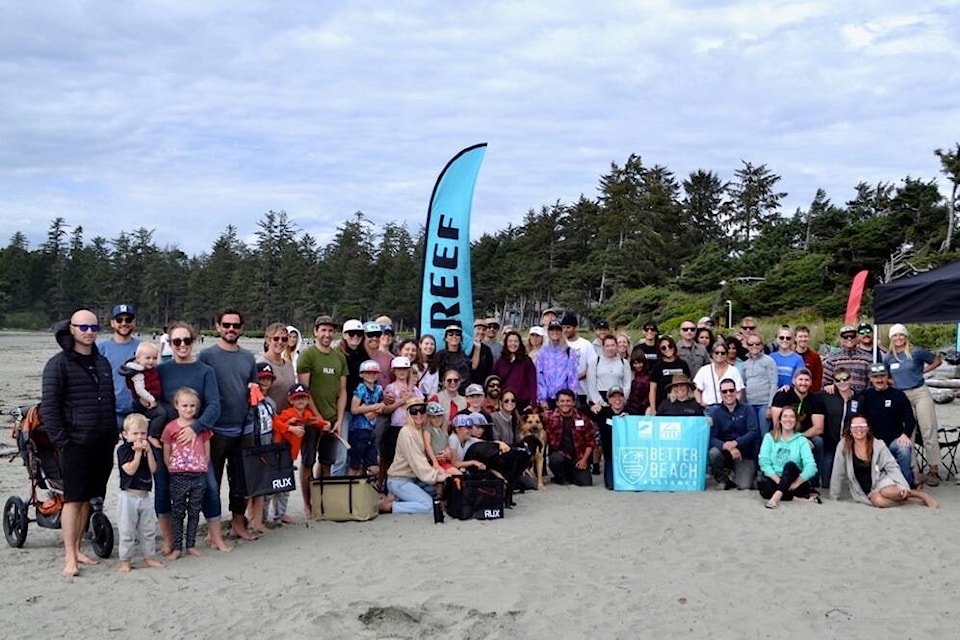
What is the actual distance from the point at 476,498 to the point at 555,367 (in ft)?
7.54

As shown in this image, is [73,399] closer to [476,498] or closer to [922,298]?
[476,498]

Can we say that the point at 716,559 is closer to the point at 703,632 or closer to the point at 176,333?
the point at 703,632

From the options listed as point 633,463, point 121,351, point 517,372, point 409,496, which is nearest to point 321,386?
point 409,496

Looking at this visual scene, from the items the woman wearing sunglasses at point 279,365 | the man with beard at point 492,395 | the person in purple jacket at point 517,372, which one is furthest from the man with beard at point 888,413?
the woman wearing sunglasses at point 279,365

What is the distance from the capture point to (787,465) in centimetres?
777

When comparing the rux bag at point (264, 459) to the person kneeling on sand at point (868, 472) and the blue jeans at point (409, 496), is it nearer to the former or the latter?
the blue jeans at point (409, 496)

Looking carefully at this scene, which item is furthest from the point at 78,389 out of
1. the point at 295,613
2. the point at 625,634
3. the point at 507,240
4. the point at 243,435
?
the point at 507,240

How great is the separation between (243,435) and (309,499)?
125 centimetres

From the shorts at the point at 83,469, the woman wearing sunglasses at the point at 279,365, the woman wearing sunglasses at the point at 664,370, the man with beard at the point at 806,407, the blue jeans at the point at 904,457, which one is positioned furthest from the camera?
the woman wearing sunglasses at the point at 664,370

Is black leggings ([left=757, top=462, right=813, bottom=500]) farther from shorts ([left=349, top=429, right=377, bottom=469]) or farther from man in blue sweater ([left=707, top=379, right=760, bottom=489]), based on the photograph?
shorts ([left=349, top=429, right=377, bottom=469])

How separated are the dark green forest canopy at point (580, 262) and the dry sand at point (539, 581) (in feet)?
89.7

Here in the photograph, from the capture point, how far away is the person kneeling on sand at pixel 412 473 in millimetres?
7379

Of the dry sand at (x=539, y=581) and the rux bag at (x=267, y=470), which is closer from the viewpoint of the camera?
the dry sand at (x=539, y=581)

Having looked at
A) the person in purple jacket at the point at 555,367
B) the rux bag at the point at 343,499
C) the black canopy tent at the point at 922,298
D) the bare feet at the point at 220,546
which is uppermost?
the black canopy tent at the point at 922,298
